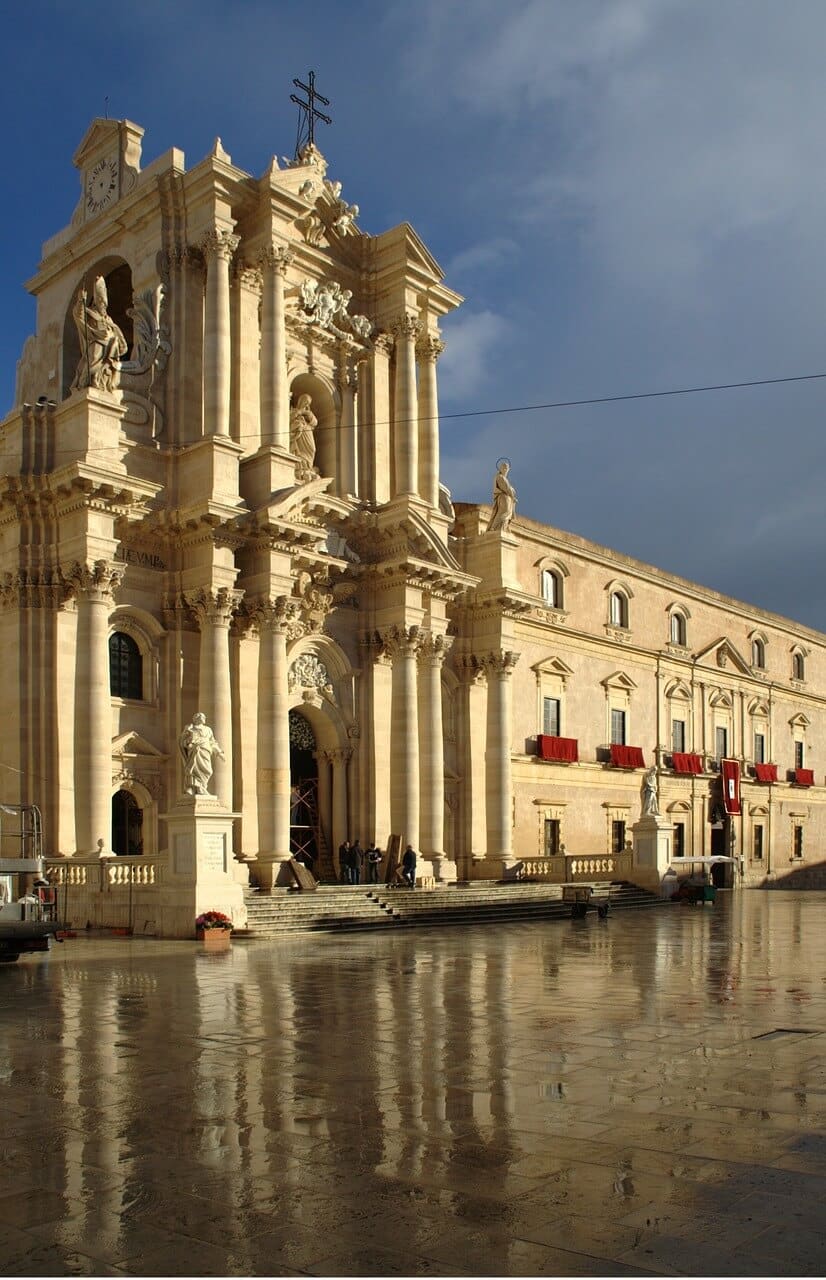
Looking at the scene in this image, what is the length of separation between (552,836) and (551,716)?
4198 millimetres

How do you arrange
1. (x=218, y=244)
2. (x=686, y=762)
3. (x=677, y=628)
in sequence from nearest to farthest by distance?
(x=218, y=244) → (x=686, y=762) → (x=677, y=628)

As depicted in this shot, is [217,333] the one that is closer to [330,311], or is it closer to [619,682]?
[330,311]

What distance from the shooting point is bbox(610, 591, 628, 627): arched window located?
158 feet

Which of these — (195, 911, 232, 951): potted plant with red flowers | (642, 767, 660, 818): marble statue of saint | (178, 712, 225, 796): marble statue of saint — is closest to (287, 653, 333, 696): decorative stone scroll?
(178, 712, 225, 796): marble statue of saint

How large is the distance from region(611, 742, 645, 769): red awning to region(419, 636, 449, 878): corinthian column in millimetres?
12816

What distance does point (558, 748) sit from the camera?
43.0m

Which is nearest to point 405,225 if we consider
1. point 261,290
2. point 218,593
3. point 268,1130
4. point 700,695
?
point 261,290

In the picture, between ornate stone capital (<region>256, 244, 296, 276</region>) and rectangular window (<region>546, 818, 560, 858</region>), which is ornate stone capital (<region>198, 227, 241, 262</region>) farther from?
rectangular window (<region>546, 818, 560, 858</region>)

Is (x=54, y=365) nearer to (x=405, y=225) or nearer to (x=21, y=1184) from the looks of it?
(x=405, y=225)

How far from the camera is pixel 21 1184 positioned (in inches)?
262

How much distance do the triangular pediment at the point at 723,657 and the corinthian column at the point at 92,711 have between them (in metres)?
32.4

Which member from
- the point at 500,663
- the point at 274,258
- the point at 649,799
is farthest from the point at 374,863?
the point at 274,258

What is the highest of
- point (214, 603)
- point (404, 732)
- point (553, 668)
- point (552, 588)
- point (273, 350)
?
point (273, 350)

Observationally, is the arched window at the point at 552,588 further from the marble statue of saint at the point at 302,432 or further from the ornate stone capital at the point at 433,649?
the marble statue of saint at the point at 302,432
